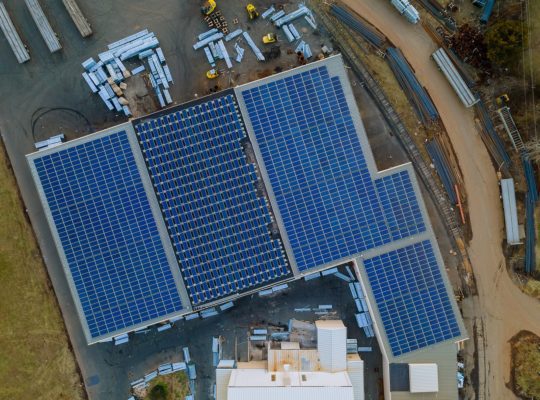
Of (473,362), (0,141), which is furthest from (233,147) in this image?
(473,362)

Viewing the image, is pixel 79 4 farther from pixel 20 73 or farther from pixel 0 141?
pixel 0 141

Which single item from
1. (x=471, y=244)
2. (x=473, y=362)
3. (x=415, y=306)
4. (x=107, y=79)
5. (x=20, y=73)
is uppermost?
(x=20, y=73)

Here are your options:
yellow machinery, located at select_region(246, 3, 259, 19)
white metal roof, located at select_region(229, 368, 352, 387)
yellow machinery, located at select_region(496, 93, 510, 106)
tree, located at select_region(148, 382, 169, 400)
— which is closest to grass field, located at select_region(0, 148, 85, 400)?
tree, located at select_region(148, 382, 169, 400)

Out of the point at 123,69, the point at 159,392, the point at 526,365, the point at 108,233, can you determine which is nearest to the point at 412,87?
the point at 123,69

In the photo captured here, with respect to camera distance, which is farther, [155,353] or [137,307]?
[155,353]

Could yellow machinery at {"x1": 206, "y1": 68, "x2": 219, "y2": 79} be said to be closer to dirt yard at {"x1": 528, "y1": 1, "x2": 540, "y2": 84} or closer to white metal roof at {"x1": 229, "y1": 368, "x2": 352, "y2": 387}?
white metal roof at {"x1": 229, "y1": 368, "x2": 352, "y2": 387}

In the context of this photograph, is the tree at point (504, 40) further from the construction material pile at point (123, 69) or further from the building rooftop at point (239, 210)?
the construction material pile at point (123, 69)
